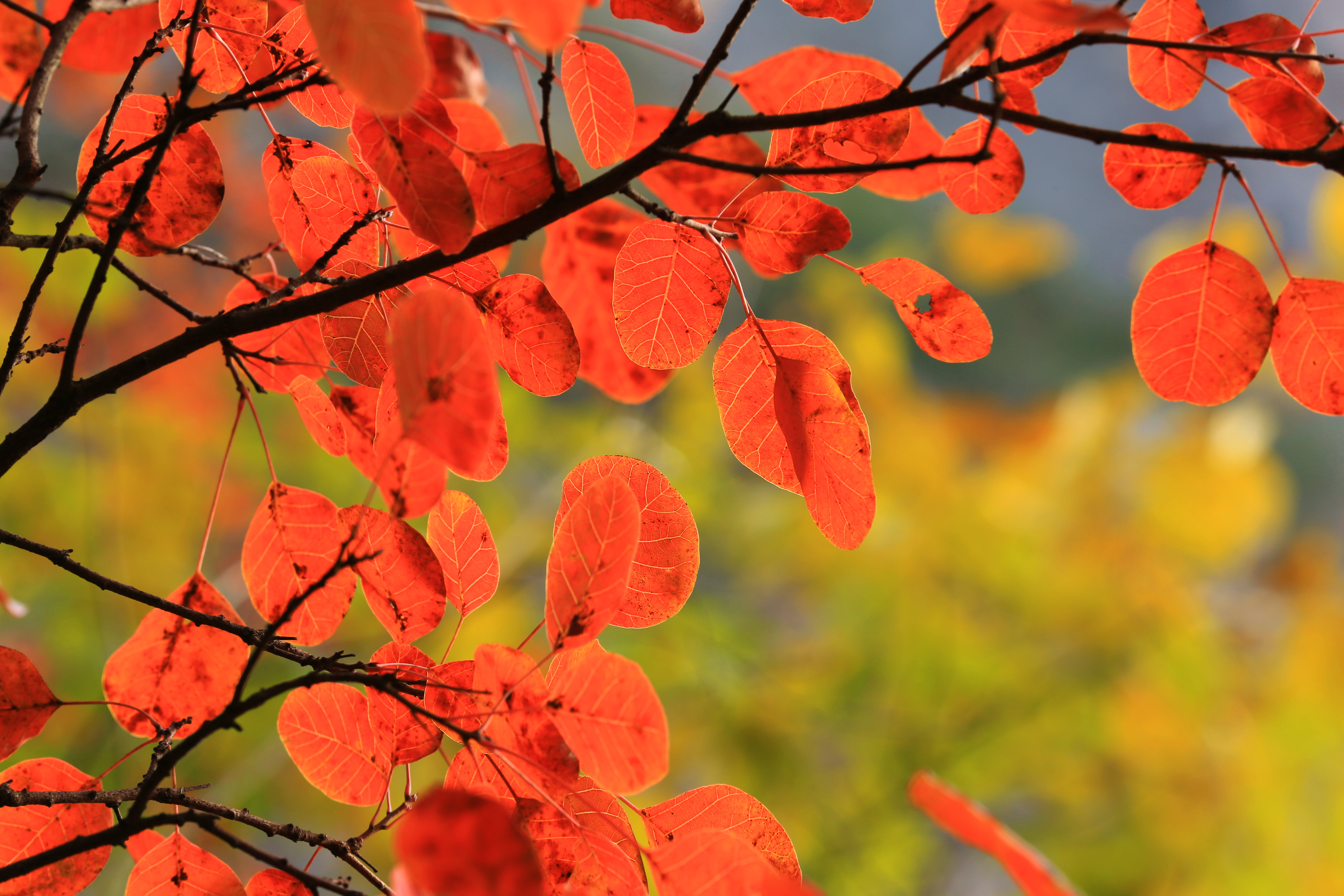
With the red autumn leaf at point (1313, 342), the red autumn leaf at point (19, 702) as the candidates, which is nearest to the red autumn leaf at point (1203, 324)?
the red autumn leaf at point (1313, 342)

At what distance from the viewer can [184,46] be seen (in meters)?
0.30

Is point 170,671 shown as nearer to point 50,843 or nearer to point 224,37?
point 50,843

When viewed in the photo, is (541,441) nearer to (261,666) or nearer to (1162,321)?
(261,666)

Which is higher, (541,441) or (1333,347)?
(1333,347)

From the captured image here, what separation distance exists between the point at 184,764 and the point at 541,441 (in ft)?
2.92

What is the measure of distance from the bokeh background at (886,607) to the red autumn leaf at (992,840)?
94 cm

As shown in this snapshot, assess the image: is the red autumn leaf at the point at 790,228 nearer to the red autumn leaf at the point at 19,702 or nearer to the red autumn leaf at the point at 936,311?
the red autumn leaf at the point at 936,311

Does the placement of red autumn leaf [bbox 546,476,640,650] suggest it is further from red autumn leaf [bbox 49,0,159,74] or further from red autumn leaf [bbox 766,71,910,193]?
red autumn leaf [bbox 49,0,159,74]

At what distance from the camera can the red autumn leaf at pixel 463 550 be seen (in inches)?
11.4

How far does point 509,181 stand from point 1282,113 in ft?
0.94

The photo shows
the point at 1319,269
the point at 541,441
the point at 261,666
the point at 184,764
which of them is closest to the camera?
the point at 184,764

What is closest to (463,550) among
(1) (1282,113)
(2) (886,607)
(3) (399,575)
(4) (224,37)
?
(3) (399,575)

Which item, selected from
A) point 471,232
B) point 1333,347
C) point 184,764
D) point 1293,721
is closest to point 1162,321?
point 1333,347

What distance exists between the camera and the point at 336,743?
0.96 ft
